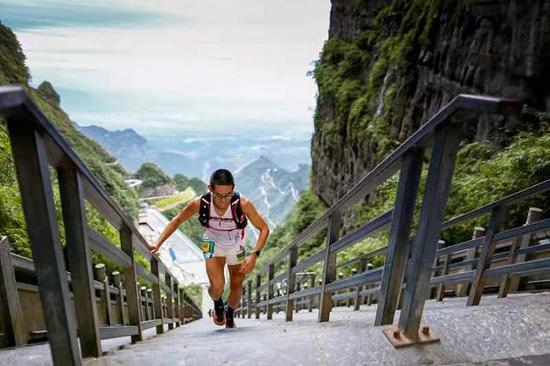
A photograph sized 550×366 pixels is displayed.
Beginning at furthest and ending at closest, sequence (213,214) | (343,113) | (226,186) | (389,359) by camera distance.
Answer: (343,113), (213,214), (226,186), (389,359)

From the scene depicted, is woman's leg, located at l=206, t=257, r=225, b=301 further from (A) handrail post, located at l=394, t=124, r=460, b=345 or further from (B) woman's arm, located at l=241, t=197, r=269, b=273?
(A) handrail post, located at l=394, t=124, r=460, b=345

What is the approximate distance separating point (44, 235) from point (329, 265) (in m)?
2.31

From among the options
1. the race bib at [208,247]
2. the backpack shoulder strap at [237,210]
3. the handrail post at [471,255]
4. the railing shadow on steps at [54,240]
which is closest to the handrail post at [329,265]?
the backpack shoulder strap at [237,210]

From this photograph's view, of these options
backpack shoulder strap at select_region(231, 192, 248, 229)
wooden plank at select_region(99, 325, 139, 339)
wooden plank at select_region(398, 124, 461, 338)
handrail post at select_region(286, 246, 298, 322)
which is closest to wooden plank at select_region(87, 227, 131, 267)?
wooden plank at select_region(99, 325, 139, 339)

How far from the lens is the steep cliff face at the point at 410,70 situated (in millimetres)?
7742

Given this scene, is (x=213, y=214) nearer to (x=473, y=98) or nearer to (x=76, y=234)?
(x=76, y=234)

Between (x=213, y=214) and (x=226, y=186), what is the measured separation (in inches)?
17.3

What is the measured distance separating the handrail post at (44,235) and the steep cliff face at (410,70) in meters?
8.55

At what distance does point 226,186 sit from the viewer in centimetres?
343

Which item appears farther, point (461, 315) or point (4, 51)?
point (4, 51)

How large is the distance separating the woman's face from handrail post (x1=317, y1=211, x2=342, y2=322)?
3.42ft

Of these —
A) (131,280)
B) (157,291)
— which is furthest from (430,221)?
(157,291)

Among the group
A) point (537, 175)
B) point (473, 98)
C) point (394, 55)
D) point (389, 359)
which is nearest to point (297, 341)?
point (389, 359)

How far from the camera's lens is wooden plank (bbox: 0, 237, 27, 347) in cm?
238
